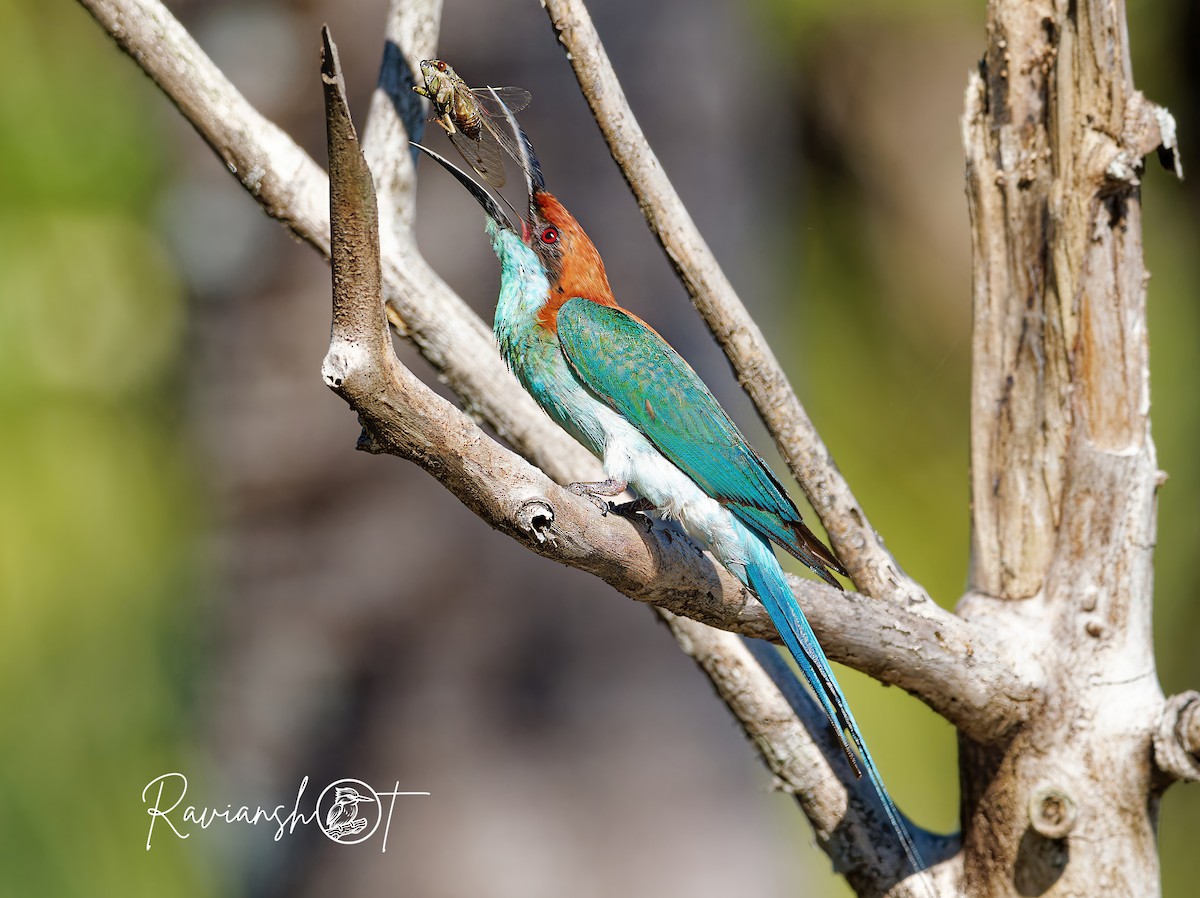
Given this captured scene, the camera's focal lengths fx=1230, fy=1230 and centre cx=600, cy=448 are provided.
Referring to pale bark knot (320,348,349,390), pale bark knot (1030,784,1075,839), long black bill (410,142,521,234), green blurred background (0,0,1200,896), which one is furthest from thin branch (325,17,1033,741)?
green blurred background (0,0,1200,896)

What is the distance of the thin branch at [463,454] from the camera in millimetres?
1669

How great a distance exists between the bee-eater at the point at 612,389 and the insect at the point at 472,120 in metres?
0.13

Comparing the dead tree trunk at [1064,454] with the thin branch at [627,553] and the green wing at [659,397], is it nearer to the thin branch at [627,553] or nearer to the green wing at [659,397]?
the thin branch at [627,553]

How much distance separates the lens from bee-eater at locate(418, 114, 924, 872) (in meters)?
2.60

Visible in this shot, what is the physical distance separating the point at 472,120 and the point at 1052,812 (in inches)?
69.7

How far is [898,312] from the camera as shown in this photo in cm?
661

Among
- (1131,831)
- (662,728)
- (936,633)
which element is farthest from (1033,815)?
(662,728)

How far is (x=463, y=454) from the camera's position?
6.09 ft

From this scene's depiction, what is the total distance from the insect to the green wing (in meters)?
0.43

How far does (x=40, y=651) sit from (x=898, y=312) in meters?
4.54

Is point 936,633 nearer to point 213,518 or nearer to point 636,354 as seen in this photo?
point 636,354

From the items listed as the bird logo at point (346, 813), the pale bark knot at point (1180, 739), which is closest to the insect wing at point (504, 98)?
the pale bark knot at point (1180, 739)

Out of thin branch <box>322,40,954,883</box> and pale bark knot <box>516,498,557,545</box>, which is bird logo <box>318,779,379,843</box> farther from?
pale bark knot <box>516,498,557,545</box>

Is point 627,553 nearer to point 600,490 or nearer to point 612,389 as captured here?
point 600,490
